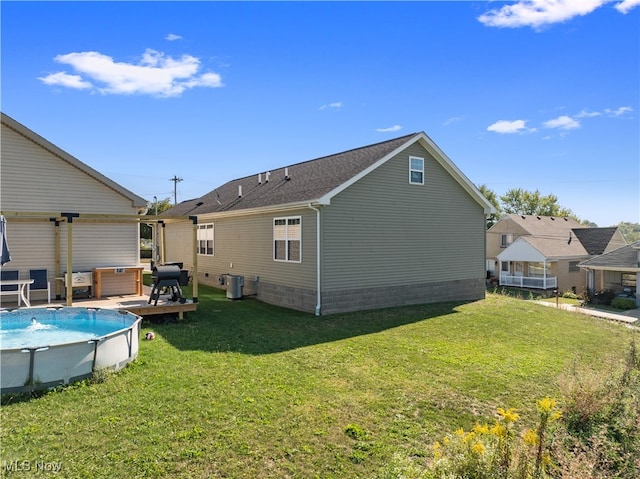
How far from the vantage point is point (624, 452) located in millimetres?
4738

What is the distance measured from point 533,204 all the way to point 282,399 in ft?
209

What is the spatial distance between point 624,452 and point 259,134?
22.5 meters

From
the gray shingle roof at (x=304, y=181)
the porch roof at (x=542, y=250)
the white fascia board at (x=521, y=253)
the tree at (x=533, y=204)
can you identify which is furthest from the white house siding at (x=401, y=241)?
the tree at (x=533, y=204)

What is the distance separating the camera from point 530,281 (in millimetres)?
32750

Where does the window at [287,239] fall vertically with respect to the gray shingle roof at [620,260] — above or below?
above

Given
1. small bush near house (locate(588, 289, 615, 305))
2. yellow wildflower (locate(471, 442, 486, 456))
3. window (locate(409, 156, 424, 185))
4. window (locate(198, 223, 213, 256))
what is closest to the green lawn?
yellow wildflower (locate(471, 442, 486, 456))

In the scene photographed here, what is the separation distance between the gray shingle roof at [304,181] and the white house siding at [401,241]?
55 centimetres

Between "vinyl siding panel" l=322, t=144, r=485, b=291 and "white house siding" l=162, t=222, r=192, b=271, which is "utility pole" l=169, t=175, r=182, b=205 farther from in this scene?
"vinyl siding panel" l=322, t=144, r=485, b=291

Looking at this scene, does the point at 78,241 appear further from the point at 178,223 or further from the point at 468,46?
the point at 468,46

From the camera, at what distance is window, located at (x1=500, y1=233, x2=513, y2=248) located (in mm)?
36875

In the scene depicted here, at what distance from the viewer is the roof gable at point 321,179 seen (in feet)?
41.8

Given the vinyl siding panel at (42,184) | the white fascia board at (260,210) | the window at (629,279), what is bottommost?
the window at (629,279)

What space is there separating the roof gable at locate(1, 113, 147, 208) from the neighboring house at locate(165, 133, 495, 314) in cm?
406

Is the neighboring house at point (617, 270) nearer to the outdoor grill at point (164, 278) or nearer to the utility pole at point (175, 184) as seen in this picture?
the outdoor grill at point (164, 278)
